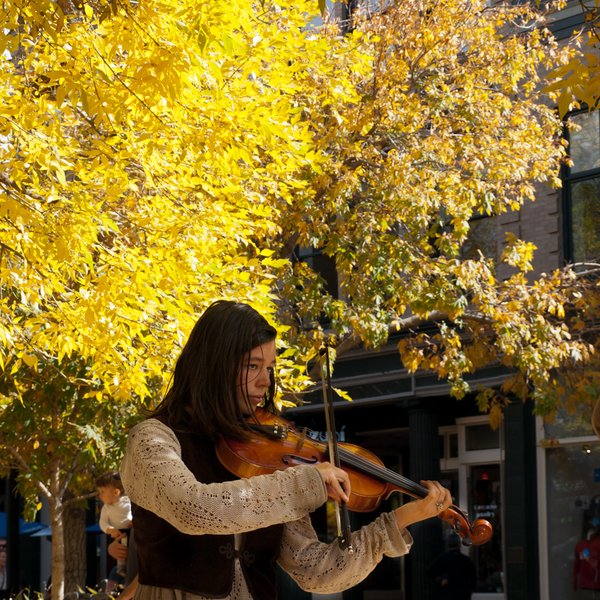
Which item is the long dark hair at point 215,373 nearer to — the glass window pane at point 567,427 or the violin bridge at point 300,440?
the violin bridge at point 300,440

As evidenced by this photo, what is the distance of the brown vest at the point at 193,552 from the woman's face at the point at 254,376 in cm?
15

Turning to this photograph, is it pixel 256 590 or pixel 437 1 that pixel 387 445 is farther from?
pixel 256 590

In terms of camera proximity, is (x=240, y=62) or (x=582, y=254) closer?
(x=240, y=62)

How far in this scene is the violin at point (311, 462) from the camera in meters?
3.03

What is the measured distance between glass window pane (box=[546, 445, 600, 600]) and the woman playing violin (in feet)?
44.3

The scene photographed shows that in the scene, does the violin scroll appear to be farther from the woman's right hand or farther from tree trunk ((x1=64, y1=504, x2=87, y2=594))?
tree trunk ((x1=64, y1=504, x2=87, y2=594))

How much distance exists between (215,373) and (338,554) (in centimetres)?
54

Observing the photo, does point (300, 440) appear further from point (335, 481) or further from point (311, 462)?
point (335, 481)

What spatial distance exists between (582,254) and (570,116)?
5.88ft

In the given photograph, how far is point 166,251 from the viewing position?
8.01 metres

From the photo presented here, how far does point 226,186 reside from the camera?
8.80 m

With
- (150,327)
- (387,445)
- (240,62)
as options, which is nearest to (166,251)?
(150,327)

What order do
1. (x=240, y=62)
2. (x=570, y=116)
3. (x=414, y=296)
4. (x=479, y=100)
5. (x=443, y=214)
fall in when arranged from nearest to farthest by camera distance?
(x=240, y=62)
(x=414, y=296)
(x=479, y=100)
(x=570, y=116)
(x=443, y=214)

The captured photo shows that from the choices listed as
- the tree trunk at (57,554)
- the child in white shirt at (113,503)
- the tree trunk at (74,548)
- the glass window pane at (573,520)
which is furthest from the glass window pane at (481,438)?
the child in white shirt at (113,503)
